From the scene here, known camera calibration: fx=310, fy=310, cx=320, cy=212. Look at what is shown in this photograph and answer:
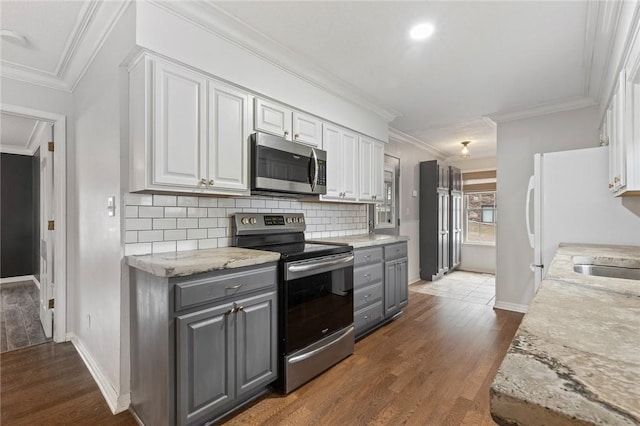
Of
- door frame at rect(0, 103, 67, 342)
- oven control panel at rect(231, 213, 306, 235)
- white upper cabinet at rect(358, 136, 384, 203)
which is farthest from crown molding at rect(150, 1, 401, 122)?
door frame at rect(0, 103, 67, 342)

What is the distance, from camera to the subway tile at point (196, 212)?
7.34 ft

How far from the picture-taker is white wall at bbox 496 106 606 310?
3.66m

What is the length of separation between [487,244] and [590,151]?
14.3 feet

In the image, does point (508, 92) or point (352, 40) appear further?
point (508, 92)

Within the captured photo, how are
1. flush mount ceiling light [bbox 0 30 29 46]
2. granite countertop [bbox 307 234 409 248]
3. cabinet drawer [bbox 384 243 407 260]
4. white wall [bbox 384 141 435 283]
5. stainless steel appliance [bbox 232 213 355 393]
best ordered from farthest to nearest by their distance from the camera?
white wall [bbox 384 141 435 283]
cabinet drawer [bbox 384 243 407 260]
granite countertop [bbox 307 234 409 248]
flush mount ceiling light [bbox 0 30 29 46]
stainless steel appliance [bbox 232 213 355 393]

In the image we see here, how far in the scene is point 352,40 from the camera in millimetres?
2316

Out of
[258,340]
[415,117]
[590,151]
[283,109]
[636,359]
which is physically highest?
[415,117]

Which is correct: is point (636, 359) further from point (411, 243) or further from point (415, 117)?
point (411, 243)

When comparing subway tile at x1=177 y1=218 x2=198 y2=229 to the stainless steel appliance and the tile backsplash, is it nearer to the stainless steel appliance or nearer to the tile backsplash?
the tile backsplash

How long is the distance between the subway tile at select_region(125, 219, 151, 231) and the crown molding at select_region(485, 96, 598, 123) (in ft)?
13.2

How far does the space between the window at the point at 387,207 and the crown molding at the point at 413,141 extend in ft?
1.92

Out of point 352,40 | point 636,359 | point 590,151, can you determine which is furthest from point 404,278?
point 636,359

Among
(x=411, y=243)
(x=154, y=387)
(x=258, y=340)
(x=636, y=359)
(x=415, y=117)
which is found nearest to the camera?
(x=636, y=359)

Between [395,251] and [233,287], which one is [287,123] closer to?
[233,287]
